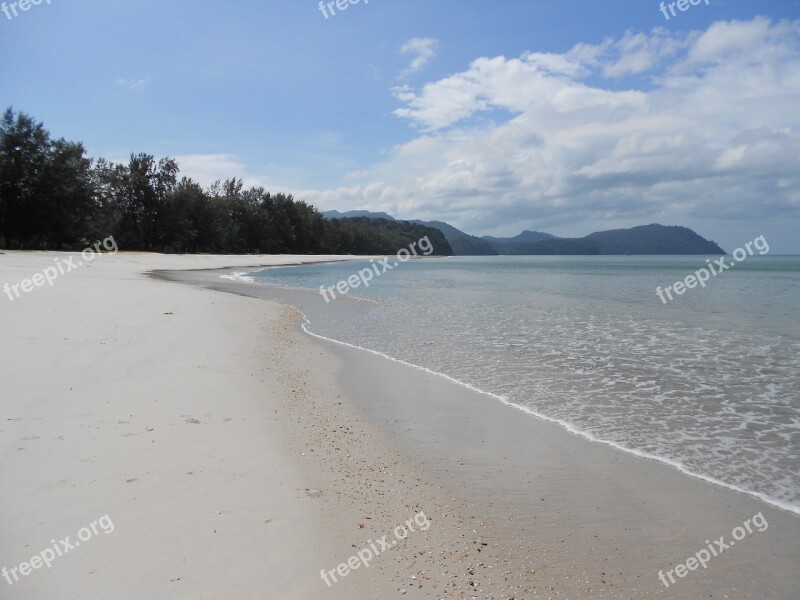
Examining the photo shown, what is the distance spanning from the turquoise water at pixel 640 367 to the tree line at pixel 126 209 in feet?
139

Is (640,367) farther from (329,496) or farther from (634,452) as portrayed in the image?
(329,496)

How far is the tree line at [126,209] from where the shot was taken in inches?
1839

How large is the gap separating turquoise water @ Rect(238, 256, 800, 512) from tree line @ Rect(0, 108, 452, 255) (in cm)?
4250

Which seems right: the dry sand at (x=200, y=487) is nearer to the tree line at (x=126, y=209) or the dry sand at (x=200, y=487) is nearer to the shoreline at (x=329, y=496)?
the shoreline at (x=329, y=496)

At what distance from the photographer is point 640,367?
942 centimetres

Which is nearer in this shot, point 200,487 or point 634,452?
point 200,487

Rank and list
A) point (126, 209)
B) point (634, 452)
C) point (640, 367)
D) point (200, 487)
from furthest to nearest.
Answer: point (126, 209)
point (640, 367)
point (634, 452)
point (200, 487)

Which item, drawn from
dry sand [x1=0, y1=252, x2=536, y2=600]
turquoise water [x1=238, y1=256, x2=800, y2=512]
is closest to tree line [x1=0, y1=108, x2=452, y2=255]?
turquoise water [x1=238, y1=256, x2=800, y2=512]

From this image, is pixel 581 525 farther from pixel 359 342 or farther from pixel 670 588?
pixel 359 342

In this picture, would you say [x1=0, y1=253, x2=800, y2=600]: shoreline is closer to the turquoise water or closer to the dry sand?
the dry sand

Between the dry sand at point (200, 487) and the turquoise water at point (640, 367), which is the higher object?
the dry sand at point (200, 487)

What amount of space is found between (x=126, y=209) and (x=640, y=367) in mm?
69386

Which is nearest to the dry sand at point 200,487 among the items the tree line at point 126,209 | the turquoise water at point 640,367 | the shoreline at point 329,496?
the shoreline at point 329,496

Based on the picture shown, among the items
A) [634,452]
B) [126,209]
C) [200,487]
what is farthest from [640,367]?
[126,209]
